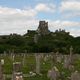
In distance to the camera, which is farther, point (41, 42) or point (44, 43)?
point (41, 42)

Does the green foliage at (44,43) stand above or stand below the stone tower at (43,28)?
below

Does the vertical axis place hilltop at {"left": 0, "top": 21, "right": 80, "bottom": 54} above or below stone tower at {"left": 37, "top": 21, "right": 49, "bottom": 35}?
below

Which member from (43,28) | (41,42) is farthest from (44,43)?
(43,28)

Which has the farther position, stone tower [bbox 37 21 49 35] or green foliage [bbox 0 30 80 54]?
stone tower [bbox 37 21 49 35]

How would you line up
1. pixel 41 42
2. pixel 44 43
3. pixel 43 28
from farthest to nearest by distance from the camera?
pixel 43 28, pixel 41 42, pixel 44 43

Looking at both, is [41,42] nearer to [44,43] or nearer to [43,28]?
[44,43]

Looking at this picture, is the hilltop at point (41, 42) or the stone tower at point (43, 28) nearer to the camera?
the hilltop at point (41, 42)

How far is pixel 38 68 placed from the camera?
28391mm

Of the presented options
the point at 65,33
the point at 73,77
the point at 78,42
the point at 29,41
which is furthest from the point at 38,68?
the point at 65,33

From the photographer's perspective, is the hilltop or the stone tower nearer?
the hilltop

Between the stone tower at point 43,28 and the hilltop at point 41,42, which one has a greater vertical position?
the stone tower at point 43,28

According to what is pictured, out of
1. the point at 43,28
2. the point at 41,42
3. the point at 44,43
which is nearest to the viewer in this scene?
the point at 44,43

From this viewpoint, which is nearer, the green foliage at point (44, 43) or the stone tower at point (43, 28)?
the green foliage at point (44, 43)

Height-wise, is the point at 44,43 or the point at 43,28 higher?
the point at 43,28
